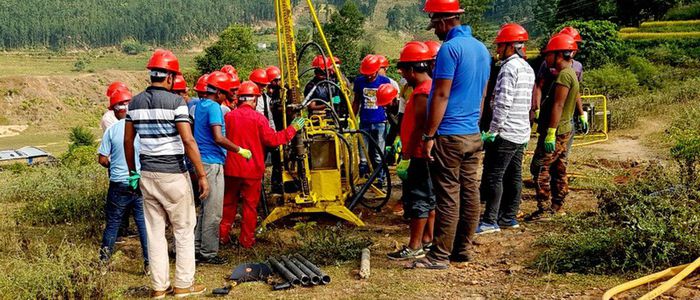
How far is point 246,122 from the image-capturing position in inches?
233

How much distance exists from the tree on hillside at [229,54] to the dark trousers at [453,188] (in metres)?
50.3

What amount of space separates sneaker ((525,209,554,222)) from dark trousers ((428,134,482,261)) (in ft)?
5.02

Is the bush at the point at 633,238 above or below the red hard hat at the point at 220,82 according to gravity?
below

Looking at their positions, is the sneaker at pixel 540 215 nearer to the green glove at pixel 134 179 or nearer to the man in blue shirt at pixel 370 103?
the man in blue shirt at pixel 370 103

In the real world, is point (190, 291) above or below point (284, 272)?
below

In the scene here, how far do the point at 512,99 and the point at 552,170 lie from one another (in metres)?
1.19

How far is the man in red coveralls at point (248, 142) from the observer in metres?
5.92

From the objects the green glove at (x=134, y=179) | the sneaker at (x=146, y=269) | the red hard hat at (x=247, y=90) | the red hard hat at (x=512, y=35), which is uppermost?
the red hard hat at (x=512, y=35)

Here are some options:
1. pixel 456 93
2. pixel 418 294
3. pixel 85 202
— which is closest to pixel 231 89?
pixel 456 93

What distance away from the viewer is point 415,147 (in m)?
4.90

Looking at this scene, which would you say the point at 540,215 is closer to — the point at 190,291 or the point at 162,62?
the point at 190,291

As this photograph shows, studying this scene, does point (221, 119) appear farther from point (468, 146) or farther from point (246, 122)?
point (468, 146)

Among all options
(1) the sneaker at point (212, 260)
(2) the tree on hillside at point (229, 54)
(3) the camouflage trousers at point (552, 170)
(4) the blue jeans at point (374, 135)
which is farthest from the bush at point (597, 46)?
(2) the tree on hillside at point (229, 54)

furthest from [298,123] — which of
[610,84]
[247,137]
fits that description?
[610,84]
